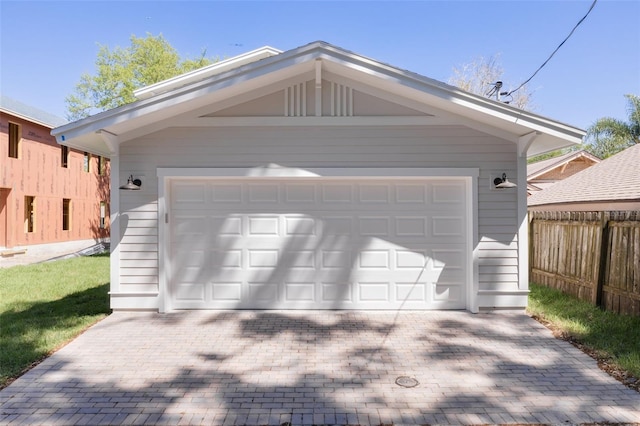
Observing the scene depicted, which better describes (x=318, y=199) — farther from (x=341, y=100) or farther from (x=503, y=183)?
(x=503, y=183)

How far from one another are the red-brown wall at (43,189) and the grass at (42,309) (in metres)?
4.38

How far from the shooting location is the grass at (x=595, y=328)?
4.20 meters

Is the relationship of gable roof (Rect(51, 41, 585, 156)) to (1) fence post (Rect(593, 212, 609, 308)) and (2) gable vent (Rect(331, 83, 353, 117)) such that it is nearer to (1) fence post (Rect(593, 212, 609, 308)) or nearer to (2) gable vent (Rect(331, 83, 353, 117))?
(2) gable vent (Rect(331, 83, 353, 117))

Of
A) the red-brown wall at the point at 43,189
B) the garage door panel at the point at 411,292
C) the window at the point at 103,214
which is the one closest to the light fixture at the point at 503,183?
the garage door panel at the point at 411,292

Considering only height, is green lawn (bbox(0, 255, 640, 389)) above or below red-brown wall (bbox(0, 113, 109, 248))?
below

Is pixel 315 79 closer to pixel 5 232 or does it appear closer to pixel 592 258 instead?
pixel 592 258

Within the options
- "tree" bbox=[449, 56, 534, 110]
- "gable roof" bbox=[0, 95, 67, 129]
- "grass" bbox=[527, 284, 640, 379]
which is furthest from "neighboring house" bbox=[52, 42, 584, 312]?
"tree" bbox=[449, 56, 534, 110]

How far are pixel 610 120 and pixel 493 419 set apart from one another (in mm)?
33369

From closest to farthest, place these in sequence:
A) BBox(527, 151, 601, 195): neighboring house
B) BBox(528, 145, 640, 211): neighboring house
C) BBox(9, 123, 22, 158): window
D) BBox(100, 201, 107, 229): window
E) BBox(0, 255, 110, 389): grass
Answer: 1. BBox(0, 255, 110, 389): grass
2. BBox(528, 145, 640, 211): neighboring house
3. BBox(9, 123, 22, 158): window
4. BBox(527, 151, 601, 195): neighboring house
5. BBox(100, 201, 107, 229): window

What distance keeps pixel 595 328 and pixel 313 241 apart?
4.40 meters

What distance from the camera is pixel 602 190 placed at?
8.73 m

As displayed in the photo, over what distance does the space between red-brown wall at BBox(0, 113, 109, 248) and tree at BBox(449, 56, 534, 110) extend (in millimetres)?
20478

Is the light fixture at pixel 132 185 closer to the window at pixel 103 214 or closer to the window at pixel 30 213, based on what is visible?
the window at pixel 30 213

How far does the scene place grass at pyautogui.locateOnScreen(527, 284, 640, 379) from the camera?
165 inches
